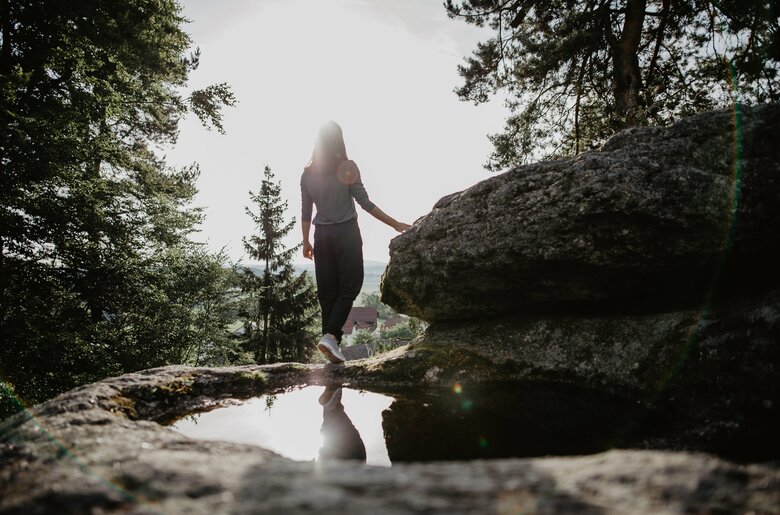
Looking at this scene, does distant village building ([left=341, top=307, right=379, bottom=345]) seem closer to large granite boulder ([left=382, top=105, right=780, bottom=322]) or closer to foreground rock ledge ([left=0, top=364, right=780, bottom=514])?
large granite boulder ([left=382, top=105, right=780, bottom=322])

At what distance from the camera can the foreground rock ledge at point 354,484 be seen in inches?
35.8

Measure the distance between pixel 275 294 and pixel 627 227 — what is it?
22.7 m

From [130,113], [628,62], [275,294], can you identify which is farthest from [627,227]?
[275,294]

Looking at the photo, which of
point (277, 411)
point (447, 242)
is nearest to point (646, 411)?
point (447, 242)

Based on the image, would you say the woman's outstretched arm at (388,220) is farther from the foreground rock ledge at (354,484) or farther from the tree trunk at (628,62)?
the tree trunk at (628,62)

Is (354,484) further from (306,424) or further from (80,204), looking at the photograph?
(80,204)

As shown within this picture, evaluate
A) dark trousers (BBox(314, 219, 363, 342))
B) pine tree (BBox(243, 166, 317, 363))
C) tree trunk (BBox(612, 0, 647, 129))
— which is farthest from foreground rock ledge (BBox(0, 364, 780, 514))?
pine tree (BBox(243, 166, 317, 363))

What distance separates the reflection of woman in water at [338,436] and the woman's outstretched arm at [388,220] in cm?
238

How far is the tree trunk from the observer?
8.16 metres

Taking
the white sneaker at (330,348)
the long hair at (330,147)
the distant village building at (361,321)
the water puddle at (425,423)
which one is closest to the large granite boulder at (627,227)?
the water puddle at (425,423)

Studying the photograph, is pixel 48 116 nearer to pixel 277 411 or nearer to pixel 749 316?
pixel 277 411

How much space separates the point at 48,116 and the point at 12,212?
6.57 feet

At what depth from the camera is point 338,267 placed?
Answer: 468 centimetres

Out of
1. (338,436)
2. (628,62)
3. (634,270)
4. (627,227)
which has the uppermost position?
(628,62)
